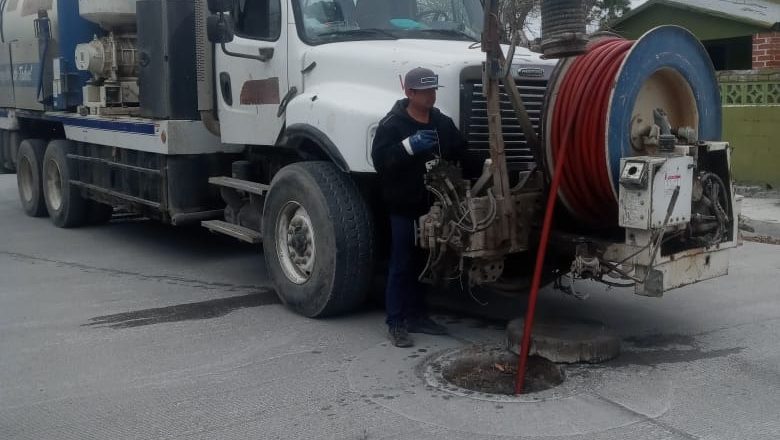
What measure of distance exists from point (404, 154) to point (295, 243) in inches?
58.8

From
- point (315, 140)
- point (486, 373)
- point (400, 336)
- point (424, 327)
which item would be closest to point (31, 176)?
point (315, 140)

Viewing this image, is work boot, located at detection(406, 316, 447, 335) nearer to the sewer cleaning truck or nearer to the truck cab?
the sewer cleaning truck

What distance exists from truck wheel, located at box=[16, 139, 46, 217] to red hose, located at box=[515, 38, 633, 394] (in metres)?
8.32

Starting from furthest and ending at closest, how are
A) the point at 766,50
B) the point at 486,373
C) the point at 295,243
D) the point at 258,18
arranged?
the point at 766,50
the point at 258,18
the point at 295,243
the point at 486,373

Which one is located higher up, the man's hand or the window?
the window

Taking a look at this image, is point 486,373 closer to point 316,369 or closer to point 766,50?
point 316,369

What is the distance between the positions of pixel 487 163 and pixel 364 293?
4.89 feet

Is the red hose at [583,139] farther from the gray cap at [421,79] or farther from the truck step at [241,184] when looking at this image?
the truck step at [241,184]

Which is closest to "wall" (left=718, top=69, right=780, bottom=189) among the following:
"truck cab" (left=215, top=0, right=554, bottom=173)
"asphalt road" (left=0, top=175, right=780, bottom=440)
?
"asphalt road" (left=0, top=175, right=780, bottom=440)

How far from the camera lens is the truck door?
6.93m

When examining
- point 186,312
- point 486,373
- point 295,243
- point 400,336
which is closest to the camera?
point 486,373

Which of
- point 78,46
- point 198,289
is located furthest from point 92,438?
point 78,46

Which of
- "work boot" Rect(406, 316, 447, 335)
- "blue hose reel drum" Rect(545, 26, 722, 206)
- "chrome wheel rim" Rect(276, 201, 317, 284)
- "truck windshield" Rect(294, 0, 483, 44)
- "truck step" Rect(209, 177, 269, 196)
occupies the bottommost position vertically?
"work boot" Rect(406, 316, 447, 335)

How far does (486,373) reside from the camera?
521 cm
